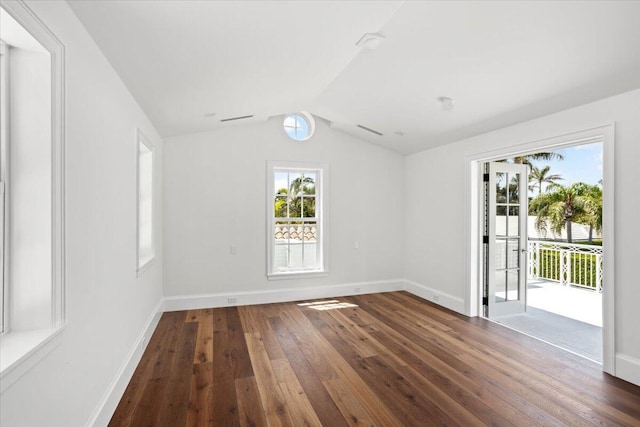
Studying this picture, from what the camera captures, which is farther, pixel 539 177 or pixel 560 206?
pixel 539 177

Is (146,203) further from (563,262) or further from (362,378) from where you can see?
(563,262)

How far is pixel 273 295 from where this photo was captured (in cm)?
482

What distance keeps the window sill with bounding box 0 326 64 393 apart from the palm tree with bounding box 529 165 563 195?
13580 millimetres

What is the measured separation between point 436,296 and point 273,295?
2.48 meters

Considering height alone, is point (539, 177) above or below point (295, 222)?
above

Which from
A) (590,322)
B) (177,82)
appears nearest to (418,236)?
(590,322)

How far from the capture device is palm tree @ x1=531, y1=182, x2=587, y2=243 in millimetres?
10160

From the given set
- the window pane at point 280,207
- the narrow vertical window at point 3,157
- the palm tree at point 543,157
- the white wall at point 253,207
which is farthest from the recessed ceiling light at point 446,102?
the palm tree at point 543,157

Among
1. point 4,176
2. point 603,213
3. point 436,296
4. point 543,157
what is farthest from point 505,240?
point 543,157

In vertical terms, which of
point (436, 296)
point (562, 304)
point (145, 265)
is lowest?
point (562, 304)

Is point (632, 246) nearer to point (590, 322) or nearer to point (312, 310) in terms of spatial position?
point (590, 322)

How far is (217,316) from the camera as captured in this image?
4172 mm

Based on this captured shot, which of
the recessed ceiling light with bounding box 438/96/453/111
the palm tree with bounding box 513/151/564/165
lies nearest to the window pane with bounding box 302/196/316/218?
the recessed ceiling light with bounding box 438/96/453/111

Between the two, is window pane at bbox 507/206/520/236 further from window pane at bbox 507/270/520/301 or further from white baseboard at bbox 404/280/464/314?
white baseboard at bbox 404/280/464/314
